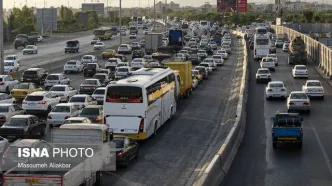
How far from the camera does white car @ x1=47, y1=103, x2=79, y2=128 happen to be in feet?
110

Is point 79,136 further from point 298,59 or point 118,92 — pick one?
point 298,59

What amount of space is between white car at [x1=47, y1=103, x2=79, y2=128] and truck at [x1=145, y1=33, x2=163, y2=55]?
5685cm

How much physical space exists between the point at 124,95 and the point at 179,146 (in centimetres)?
317

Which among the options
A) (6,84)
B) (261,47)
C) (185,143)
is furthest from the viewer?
(261,47)

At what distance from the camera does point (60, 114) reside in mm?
33812

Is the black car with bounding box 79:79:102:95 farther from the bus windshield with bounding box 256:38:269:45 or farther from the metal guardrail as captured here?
the bus windshield with bounding box 256:38:269:45

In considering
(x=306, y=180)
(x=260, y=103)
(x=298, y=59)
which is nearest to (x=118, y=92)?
(x=306, y=180)

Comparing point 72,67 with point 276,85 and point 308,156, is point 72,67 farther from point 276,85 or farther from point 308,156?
point 308,156

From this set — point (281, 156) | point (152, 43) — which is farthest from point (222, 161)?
point (152, 43)

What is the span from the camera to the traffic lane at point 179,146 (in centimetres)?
2325

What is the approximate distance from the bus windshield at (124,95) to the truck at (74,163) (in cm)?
553

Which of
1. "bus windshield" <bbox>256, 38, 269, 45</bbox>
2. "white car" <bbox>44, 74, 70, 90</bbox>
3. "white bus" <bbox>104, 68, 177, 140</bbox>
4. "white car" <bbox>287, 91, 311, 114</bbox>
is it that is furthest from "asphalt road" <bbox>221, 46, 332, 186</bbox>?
"bus windshield" <bbox>256, 38, 269, 45</bbox>

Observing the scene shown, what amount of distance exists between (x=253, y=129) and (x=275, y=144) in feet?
18.3

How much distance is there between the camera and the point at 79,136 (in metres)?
23.1
